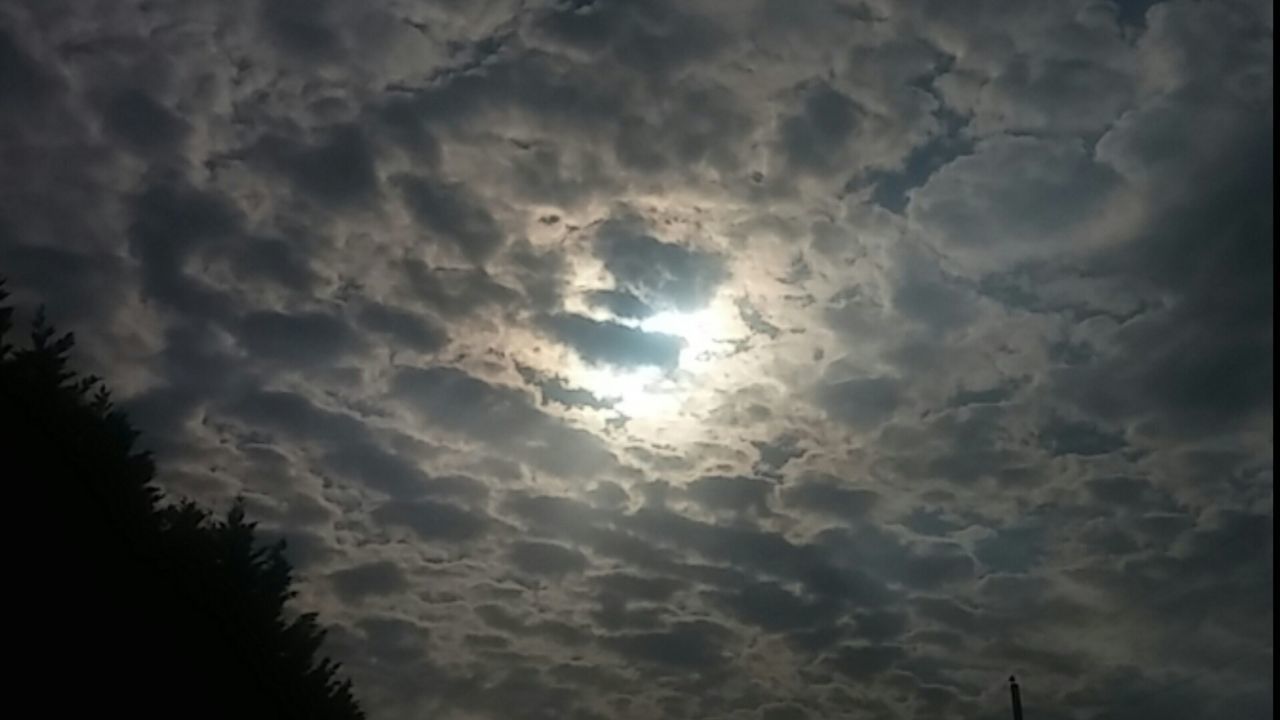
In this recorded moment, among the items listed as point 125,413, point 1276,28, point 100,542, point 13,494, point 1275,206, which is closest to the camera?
point 1275,206

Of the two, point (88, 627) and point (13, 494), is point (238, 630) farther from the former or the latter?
point (13, 494)

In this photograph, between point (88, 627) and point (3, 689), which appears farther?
point (88, 627)

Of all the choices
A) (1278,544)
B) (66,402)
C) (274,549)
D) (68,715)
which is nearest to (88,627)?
(68,715)

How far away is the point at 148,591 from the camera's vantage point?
80.5 ft

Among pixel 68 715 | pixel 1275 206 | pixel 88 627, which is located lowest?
pixel 68 715

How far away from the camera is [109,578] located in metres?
23.6

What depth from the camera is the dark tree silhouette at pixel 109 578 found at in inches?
852

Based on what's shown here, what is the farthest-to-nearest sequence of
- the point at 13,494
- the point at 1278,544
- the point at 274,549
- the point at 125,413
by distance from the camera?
the point at 274,549 → the point at 125,413 → the point at 13,494 → the point at 1278,544

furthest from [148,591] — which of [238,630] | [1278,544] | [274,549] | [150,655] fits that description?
[1278,544]

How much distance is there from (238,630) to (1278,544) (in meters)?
24.0

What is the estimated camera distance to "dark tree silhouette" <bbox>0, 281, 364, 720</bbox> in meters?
21.6

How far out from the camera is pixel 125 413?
84.5 ft

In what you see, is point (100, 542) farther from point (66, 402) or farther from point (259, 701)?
point (259, 701)

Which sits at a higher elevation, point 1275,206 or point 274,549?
point 274,549
